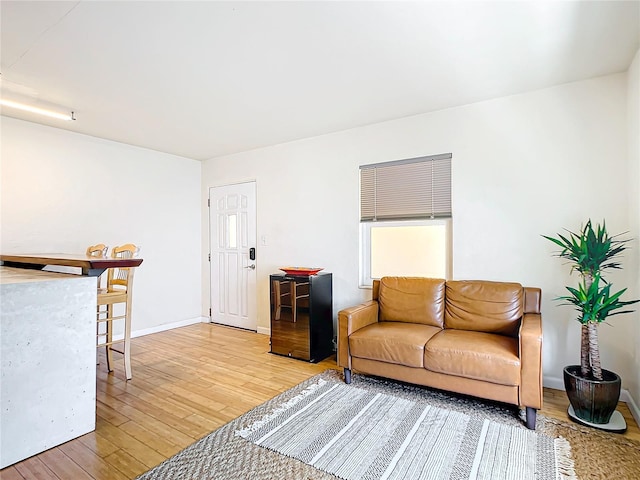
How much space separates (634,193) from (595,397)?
146 centimetres

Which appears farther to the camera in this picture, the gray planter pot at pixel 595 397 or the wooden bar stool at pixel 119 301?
the wooden bar stool at pixel 119 301

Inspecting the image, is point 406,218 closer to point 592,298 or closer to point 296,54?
point 592,298

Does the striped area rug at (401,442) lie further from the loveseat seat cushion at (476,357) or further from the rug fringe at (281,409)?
the loveseat seat cushion at (476,357)

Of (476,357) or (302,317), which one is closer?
(476,357)

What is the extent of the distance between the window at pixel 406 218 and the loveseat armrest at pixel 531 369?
1224 mm

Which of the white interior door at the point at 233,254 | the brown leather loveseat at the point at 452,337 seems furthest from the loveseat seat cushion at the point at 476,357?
the white interior door at the point at 233,254

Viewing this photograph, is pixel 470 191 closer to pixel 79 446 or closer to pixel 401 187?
pixel 401 187

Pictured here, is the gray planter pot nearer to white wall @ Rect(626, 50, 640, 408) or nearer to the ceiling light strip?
white wall @ Rect(626, 50, 640, 408)

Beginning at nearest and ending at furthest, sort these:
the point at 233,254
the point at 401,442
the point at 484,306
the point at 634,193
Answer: the point at 401,442 → the point at 634,193 → the point at 484,306 → the point at 233,254

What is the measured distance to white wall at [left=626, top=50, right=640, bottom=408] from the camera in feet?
7.86

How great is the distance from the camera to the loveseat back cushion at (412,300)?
10.2 ft

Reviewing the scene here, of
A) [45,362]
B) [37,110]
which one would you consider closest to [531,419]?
[45,362]

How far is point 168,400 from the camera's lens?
8.87 feet

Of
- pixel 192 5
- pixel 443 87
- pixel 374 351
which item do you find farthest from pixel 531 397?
pixel 192 5
